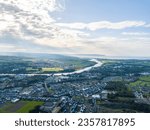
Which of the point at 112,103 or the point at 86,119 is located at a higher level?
the point at 86,119

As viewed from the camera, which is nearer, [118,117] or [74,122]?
[74,122]

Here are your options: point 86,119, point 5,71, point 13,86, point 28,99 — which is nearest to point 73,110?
point 28,99

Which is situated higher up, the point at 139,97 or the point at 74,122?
the point at 74,122

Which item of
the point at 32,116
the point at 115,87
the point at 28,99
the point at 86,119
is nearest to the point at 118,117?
the point at 86,119

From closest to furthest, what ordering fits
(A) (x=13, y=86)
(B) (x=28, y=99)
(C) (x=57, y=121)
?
(C) (x=57, y=121) → (B) (x=28, y=99) → (A) (x=13, y=86)

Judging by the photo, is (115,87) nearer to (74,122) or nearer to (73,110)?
(73,110)

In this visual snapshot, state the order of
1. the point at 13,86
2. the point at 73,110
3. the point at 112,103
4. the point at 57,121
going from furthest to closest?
the point at 13,86 → the point at 112,103 → the point at 73,110 → the point at 57,121

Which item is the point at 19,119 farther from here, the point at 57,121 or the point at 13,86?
the point at 13,86

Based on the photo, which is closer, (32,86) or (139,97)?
(139,97)

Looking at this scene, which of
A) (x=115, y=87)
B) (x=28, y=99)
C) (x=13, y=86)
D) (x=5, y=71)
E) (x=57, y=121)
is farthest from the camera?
(x=5, y=71)
